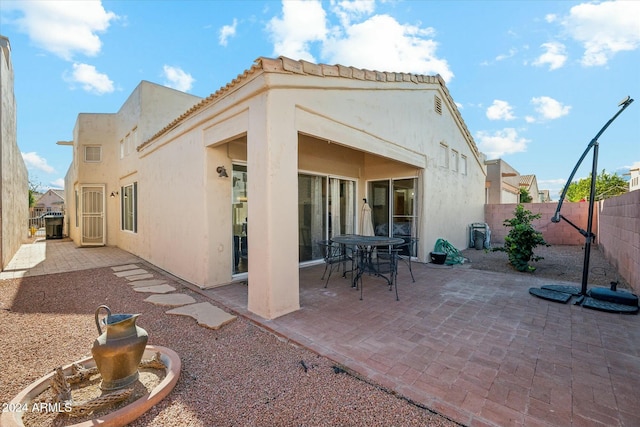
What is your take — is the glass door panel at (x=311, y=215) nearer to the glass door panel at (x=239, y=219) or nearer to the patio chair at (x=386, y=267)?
the glass door panel at (x=239, y=219)

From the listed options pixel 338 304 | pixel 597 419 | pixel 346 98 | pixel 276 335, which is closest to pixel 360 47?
pixel 346 98

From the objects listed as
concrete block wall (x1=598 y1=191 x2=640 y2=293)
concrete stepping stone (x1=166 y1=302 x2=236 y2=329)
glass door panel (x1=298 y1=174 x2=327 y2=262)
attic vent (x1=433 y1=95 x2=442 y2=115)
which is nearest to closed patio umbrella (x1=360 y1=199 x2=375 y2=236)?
glass door panel (x1=298 y1=174 x2=327 y2=262)

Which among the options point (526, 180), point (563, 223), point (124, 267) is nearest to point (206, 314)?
point (124, 267)

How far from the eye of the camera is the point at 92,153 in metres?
12.2

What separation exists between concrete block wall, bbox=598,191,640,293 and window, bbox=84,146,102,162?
56.5 ft

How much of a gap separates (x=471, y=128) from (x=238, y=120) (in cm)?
1074

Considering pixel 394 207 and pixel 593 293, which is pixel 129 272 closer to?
pixel 394 207

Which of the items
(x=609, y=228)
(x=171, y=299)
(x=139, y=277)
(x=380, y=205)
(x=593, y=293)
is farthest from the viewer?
(x=380, y=205)

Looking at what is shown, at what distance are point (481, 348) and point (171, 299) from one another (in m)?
4.79

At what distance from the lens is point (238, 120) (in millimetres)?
4512

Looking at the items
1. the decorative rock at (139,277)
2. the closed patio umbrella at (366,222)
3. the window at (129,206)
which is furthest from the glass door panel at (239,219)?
the window at (129,206)

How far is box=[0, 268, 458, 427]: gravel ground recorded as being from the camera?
2.09 meters

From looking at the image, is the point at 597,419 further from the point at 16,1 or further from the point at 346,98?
the point at 16,1

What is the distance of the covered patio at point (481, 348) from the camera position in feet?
7.24
